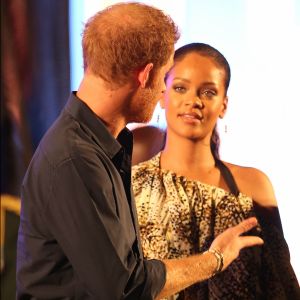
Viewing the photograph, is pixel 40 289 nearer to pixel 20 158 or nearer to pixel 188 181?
pixel 188 181

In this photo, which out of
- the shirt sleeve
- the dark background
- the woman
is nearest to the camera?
the shirt sleeve

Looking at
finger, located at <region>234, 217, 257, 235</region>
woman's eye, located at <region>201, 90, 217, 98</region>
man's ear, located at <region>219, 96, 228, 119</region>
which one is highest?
woman's eye, located at <region>201, 90, 217, 98</region>

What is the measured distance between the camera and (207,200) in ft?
4.93

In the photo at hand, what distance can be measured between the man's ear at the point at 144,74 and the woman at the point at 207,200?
0.28m

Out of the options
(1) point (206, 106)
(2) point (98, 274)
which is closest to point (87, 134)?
(2) point (98, 274)

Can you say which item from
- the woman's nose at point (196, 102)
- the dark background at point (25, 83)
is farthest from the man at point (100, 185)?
the dark background at point (25, 83)

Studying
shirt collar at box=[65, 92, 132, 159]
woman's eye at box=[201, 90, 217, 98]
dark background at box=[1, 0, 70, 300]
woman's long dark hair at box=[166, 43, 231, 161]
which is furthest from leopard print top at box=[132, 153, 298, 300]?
dark background at box=[1, 0, 70, 300]

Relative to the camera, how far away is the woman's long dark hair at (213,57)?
1490mm

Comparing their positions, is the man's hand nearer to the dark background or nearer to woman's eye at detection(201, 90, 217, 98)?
woman's eye at detection(201, 90, 217, 98)

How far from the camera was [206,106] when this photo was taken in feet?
4.88

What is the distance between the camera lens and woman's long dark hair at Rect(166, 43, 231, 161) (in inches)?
58.7

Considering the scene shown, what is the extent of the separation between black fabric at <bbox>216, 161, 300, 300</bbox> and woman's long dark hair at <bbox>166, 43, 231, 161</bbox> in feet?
0.62

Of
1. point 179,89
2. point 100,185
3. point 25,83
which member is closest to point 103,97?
point 100,185

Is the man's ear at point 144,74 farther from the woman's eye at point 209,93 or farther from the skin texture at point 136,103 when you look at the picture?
the woman's eye at point 209,93
